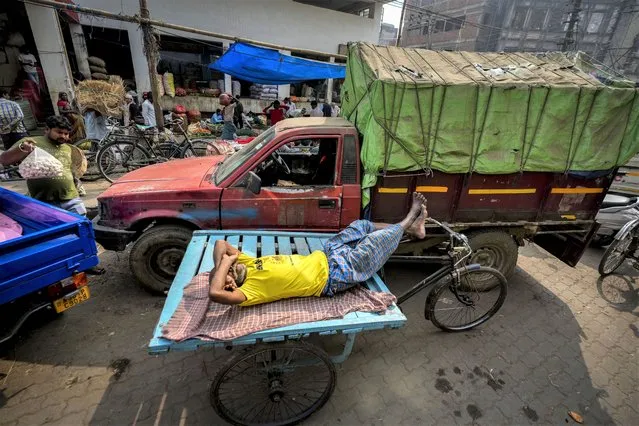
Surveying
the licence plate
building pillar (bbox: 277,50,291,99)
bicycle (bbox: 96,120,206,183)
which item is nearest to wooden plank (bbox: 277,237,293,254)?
the licence plate

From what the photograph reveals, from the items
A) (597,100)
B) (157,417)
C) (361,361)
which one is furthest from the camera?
(597,100)

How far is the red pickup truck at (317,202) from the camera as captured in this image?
3364 millimetres

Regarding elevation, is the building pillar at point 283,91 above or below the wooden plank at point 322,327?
above

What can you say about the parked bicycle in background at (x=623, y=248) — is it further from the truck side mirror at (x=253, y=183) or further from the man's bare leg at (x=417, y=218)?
the truck side mirror at (x=253, y=183)

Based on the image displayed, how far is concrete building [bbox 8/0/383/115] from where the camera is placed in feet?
30.6

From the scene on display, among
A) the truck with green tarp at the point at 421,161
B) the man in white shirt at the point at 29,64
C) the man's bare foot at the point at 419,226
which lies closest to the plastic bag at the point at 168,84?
the man in white shirt at the point at 29,64

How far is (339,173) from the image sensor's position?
344cm

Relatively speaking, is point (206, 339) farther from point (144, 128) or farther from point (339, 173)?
point (144, 128)

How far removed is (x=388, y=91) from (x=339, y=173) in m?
0.97

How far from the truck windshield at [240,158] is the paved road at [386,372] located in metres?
1.63

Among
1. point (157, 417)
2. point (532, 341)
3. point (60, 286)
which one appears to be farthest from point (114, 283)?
point (532, 341)

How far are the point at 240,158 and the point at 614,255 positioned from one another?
18.2 feet

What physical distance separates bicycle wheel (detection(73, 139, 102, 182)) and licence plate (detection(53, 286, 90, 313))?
5532 millimetres

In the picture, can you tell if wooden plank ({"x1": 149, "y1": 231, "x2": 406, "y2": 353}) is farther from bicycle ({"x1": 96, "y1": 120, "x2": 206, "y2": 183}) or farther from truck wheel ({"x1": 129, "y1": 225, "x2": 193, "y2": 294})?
bicycle ({"x1": 96, "y1": 120, "x2": 206, "y2": 183})
